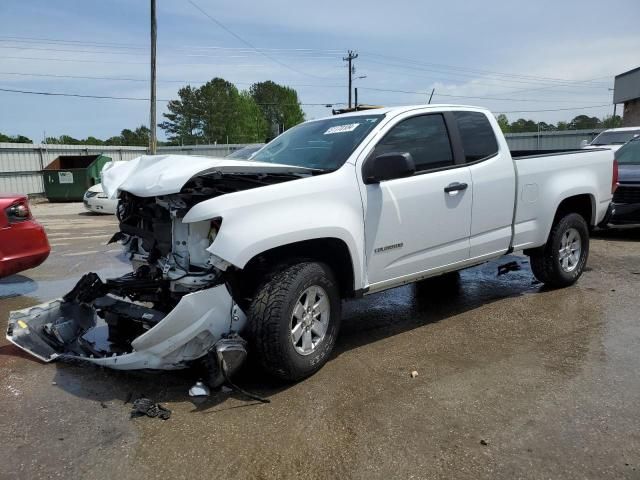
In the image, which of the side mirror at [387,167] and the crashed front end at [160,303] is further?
the side mirror at [387,167]

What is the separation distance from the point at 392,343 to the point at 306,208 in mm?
1599

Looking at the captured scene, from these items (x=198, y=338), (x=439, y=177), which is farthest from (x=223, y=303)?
(x=439, y=177)

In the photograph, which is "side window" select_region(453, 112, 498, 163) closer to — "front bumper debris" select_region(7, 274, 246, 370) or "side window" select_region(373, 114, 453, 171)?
"side window" select_region(373, 114, 453, 171)

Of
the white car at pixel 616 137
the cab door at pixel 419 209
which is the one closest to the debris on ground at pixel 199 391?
the cab door at pixel 419 209

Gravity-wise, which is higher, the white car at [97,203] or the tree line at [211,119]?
the tree line at [211,119]

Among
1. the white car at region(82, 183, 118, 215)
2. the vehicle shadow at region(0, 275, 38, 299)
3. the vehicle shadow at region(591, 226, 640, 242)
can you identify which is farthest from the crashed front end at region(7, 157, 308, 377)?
the white car at region(82, 183, 118, 215)

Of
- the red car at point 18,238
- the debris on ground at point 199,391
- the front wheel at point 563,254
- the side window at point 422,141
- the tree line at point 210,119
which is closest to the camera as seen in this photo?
the debris on ground at point 199,391

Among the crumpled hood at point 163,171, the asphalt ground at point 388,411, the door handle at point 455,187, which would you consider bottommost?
the asphalt ground at point 388,411

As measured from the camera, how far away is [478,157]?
16.4ft

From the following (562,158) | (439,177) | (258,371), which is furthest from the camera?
(562,158)

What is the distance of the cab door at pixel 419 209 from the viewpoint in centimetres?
414

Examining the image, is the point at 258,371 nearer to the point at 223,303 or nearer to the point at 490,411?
the point at 223,303

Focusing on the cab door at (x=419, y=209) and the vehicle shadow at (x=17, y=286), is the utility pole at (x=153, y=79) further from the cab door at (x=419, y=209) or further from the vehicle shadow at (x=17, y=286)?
the cab door at (x=419, y=209)

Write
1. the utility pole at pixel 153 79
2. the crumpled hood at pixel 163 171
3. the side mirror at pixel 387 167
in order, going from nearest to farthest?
1. the crumpled hood at pixel 163 171
2. the side mirror at pixel 387 167
3. the utility pole at pixel 153 79
